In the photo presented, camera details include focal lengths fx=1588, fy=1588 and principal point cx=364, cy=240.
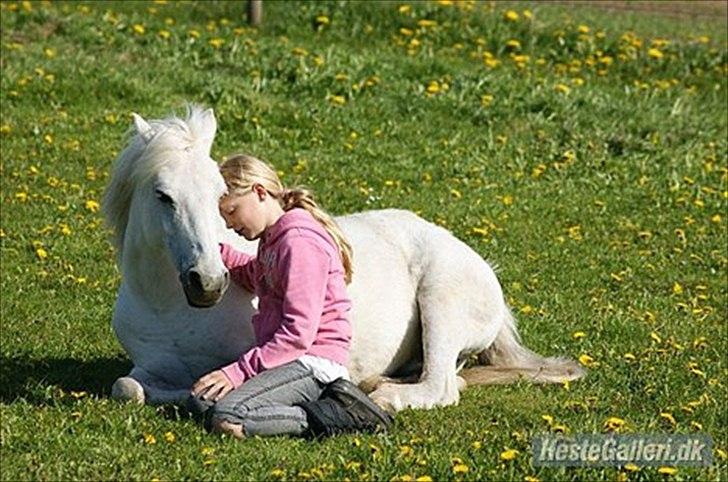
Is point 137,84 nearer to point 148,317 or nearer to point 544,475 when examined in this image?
point 148,317

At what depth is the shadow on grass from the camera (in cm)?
710

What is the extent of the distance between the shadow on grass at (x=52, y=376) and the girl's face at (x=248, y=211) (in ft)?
3.39

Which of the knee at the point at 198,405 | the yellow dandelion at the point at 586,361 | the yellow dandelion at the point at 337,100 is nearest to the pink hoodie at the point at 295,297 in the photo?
the knee at the point at 198,405

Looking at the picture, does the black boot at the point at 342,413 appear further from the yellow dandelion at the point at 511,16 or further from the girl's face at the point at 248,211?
the yellow dandelion at the point at 511,16

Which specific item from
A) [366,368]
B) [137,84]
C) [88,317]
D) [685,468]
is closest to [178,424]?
[366,368]

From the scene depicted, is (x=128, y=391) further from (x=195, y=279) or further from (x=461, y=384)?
(x=461, y=384)

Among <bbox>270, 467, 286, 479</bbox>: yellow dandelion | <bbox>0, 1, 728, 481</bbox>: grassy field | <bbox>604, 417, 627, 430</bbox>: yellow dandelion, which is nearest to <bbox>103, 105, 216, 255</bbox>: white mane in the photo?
<bbox>0, 1, 728, 481</bbox>: grassy field

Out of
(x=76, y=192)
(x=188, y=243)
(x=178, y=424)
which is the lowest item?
(x=76, y=192)

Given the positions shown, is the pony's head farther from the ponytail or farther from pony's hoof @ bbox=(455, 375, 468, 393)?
pony's hoof @ bbox=(455, 375, 468, 393)

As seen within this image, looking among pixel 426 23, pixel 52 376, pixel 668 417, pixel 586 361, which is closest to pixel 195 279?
pixel 52 376

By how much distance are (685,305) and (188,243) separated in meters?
4.47

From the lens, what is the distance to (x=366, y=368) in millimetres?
7734

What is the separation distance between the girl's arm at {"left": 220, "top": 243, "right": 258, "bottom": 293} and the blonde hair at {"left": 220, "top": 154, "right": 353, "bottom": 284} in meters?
0.32

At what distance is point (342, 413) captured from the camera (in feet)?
21.5
